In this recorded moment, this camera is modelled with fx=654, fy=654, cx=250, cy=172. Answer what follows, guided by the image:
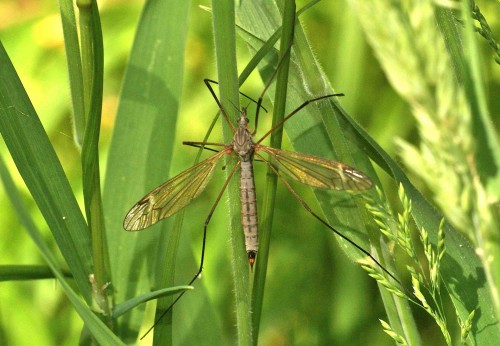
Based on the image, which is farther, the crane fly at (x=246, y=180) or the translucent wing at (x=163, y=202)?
the translucent wing at (x=163, y=202)

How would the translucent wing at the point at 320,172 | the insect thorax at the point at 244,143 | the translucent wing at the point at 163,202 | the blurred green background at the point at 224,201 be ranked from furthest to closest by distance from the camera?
the blurred green background at the point at 224,201 < the insect thorax at the point at 244,143 < the translucent wing at the point at 163,202 < the translucent wing at the point at 320,172

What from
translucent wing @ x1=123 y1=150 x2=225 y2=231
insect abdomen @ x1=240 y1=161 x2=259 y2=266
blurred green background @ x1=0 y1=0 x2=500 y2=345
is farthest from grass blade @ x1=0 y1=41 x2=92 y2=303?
blurred green background @ x1=0 y1=0 x2=500 y2=345

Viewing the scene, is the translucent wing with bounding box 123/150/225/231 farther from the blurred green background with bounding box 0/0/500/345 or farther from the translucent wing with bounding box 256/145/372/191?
the blurred green background with bounding box 0/0/500/345

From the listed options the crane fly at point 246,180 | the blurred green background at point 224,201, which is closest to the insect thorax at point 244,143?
the crane fly at point 246,180

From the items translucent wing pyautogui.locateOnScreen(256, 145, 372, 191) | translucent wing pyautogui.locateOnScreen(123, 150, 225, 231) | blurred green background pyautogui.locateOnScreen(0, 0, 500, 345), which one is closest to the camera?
translucent wing pyautogui.locateOnScreen(256, 145, 372, 191)

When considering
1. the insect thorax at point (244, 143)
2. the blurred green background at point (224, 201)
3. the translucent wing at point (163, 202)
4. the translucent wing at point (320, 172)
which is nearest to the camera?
the translucent wing at point (320, 172)

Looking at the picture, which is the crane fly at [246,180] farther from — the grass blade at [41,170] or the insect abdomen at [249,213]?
the grass blade at [41,170]

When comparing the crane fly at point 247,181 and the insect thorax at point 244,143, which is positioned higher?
the insect thorax at point 244,143

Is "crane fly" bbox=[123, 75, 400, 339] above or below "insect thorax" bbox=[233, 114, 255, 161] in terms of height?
below
